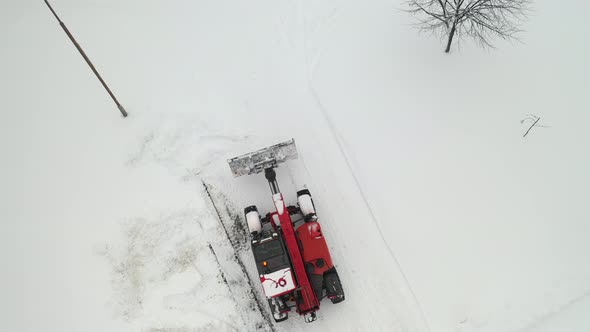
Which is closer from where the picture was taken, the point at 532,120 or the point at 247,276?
the point at 247,276

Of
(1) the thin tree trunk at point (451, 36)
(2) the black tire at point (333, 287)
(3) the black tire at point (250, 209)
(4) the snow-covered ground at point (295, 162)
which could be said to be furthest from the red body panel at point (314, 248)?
(1) the thin tree trunk at point (451, 36)

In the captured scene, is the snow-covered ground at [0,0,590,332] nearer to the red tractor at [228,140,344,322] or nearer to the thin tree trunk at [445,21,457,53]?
the thin tree trunk at [445,21,457,53]

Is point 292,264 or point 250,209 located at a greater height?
point 250,209

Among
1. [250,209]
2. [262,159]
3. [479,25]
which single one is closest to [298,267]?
[250,209]

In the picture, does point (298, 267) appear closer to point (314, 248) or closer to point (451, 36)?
point (314, 248)

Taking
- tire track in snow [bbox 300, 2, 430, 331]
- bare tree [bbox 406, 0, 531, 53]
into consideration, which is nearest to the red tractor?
tire track in snow [bbox 300, 2, 430, 331]

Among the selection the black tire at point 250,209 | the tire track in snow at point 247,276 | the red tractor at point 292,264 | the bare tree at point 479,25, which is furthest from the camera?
the bare tree at point 479,25

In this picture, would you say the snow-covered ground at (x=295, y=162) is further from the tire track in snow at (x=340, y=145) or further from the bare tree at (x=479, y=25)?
the bare tree at (x=479, y=25)

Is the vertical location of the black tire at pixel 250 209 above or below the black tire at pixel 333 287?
above
